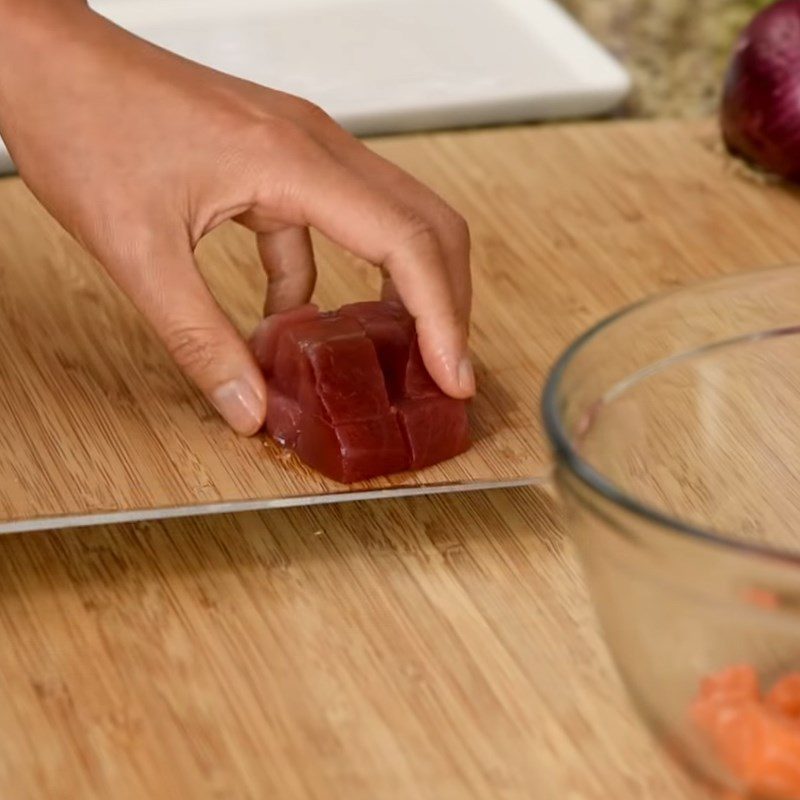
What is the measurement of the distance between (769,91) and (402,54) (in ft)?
1.92

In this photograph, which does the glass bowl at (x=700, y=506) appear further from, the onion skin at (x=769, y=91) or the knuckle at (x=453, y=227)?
the onion skin at (x=769, y=91)

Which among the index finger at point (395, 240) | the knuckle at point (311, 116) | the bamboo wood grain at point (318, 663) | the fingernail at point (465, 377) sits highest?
the knuckle at point (311, 116)

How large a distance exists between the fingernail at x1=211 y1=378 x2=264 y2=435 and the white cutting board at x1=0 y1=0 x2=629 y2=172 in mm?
762

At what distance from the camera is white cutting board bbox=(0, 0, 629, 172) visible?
2.37 m

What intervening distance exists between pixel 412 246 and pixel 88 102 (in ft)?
1.14

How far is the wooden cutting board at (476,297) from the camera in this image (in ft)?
5.12

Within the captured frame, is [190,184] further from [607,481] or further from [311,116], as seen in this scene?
[607,481]

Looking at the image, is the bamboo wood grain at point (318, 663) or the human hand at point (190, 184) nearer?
the bamboo wood grain at point (318, 663)

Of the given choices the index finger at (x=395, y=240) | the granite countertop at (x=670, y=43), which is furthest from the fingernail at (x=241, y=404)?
the granite countertop at (x=670, y=43)

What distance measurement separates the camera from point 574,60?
2488 mm

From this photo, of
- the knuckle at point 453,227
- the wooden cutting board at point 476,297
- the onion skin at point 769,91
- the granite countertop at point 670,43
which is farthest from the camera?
the granite countertop at point 670,43

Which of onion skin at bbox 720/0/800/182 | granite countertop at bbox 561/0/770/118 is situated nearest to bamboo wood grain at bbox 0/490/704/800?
onion skin at bbox 720/0/800/182

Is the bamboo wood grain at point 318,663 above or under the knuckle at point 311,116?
under

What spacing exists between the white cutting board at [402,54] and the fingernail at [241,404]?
2.50 ft
